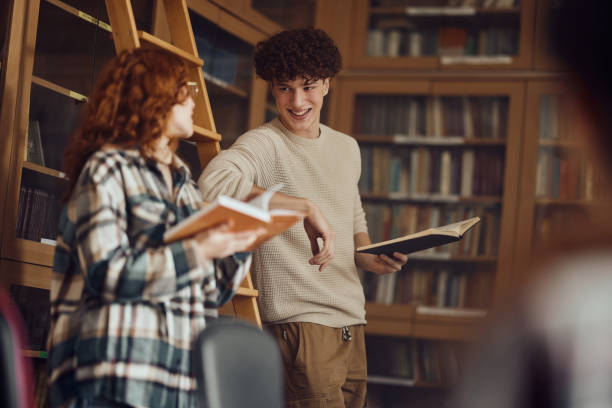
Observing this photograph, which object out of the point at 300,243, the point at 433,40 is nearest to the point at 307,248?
the point at 300,243

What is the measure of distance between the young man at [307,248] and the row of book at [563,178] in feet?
7.20

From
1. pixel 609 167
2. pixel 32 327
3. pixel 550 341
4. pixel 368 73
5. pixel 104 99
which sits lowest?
pixel 32 327

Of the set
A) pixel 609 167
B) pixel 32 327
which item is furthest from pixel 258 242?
pixel 32 327

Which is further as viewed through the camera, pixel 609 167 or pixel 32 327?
pixel 32 327

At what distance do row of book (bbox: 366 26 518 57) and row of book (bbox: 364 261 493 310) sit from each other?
1.28 meters

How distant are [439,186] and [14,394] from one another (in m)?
3.65

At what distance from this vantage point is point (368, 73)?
4520mm

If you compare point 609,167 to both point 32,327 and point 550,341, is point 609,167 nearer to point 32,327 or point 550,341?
point 550,341

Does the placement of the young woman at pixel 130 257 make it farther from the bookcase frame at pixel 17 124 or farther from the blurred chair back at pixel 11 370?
the bookcase frame at pixel 17 124

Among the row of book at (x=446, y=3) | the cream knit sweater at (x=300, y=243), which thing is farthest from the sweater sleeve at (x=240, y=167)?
the row of book at (x=446, y=3)

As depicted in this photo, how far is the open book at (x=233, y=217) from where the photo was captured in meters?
1.38

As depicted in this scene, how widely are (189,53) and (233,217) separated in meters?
1.10

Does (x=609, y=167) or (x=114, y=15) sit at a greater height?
(x=114, y=15)

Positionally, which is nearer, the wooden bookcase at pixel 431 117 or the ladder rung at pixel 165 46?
the ladder rung at pixel 165 46
